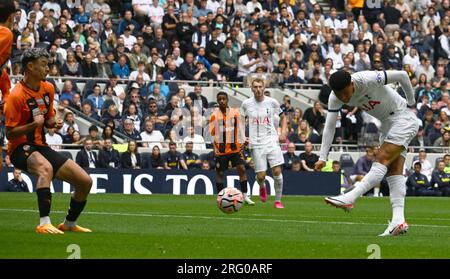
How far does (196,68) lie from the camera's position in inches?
1449

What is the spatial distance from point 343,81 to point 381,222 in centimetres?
451

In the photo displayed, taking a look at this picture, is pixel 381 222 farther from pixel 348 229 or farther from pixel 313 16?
pixel 313 16

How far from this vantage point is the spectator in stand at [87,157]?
104ft

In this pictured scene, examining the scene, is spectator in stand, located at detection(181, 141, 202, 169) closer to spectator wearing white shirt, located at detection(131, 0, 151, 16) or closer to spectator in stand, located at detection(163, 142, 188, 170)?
spectator in stand, located at detection(163, 142, 188, 170)

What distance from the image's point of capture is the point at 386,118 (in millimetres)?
16438

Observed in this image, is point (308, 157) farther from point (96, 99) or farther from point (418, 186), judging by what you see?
point (96, 99)

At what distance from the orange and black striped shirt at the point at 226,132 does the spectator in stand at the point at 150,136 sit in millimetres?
7033

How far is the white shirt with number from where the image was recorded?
84.5ft

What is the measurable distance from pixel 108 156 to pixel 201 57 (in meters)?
6.59

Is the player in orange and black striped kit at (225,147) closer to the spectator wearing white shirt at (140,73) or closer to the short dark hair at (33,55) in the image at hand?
the spectator wearing white shirt at (140,73)

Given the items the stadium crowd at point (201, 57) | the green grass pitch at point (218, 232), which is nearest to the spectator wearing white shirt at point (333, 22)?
the stadium crowd at point (201, 57)

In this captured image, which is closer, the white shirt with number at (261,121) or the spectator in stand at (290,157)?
the white shirt with number at (261,121)

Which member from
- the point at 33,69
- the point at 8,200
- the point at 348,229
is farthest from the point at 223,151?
the point at 33,69

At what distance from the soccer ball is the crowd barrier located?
37.2ft
